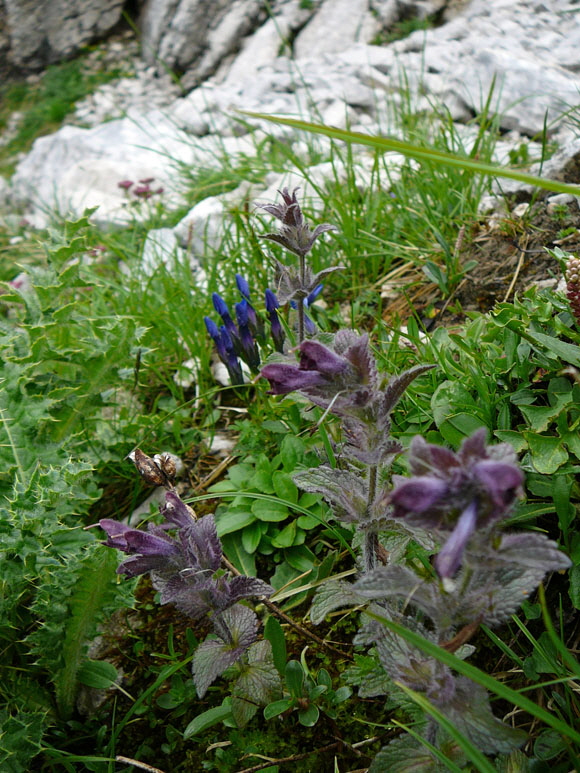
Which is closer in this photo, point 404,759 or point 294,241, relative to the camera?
point 404,759

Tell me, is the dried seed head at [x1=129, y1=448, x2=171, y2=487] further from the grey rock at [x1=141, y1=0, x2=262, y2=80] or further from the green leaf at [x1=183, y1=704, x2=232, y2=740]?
the grey rock at [x1=141, y1=0, x2=262, y2=80]

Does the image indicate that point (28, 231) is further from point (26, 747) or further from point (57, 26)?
point (57, 26)

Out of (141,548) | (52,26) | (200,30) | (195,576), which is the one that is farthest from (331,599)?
(52,26)

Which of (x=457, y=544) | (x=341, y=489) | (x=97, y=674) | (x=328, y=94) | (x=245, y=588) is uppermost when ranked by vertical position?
(x=457, y=544)

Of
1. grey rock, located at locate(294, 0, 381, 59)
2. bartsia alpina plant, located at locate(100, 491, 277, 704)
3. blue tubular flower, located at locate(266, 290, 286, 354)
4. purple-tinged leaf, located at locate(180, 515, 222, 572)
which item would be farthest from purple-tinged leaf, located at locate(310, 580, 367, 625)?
grey rock, located at locate(294, 0, 381, 59)

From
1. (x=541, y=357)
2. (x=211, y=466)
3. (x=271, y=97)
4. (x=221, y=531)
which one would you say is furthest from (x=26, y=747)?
(x=271, y=97)

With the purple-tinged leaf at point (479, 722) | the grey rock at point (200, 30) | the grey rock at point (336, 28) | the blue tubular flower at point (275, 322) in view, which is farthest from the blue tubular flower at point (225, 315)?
the grey rock at point (200, 30)

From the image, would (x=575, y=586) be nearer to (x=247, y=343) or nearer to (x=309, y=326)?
(x=309, y=326)

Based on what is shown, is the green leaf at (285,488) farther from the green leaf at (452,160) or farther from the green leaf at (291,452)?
the green leaf at (452,160)
